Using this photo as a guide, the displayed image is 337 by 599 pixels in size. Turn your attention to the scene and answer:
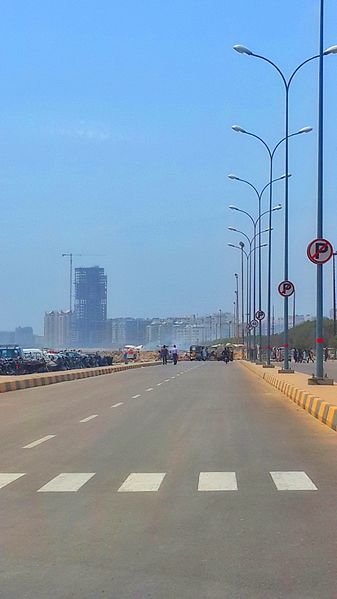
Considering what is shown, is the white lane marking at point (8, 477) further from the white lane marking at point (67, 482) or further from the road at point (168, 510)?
the white lane marking at point (67, 482)

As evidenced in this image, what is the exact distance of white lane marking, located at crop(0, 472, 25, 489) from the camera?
10672mm

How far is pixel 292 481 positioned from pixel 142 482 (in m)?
1.73

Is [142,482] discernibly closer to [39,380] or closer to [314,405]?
[314,405]

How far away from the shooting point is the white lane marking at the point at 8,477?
1067cm

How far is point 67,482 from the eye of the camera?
10680 millimetres

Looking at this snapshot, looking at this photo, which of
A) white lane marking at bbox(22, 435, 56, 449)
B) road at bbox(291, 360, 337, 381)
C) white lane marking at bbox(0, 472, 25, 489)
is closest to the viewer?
white lane marking at bbox(0, 472, 25, 489)

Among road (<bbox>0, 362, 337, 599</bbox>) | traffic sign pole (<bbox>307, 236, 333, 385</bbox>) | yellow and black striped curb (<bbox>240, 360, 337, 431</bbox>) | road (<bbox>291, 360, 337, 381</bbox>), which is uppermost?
traffic sign pole (<bbox>307, 236, 333, 385</bbox>)

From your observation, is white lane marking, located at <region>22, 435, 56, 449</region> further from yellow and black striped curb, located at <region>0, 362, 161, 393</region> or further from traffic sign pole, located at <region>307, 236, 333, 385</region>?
yellow and black striped curb, located at <region>0, 362, 161, 393</region>

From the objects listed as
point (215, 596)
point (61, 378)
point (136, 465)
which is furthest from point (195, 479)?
point (61, 378)

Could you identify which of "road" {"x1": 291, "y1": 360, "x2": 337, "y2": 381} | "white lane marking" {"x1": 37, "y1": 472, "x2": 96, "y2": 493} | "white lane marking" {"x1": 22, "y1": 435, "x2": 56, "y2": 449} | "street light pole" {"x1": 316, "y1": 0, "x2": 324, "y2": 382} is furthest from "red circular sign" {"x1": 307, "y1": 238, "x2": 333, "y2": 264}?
"road" {"x1": 291, "y1": 360, "x2": 337, "y2": 381}

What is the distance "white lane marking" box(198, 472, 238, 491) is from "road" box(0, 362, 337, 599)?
2cm

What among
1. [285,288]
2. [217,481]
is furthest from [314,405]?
[285,288]

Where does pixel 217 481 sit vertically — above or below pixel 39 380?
below

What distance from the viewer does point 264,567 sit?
21.4 ft
